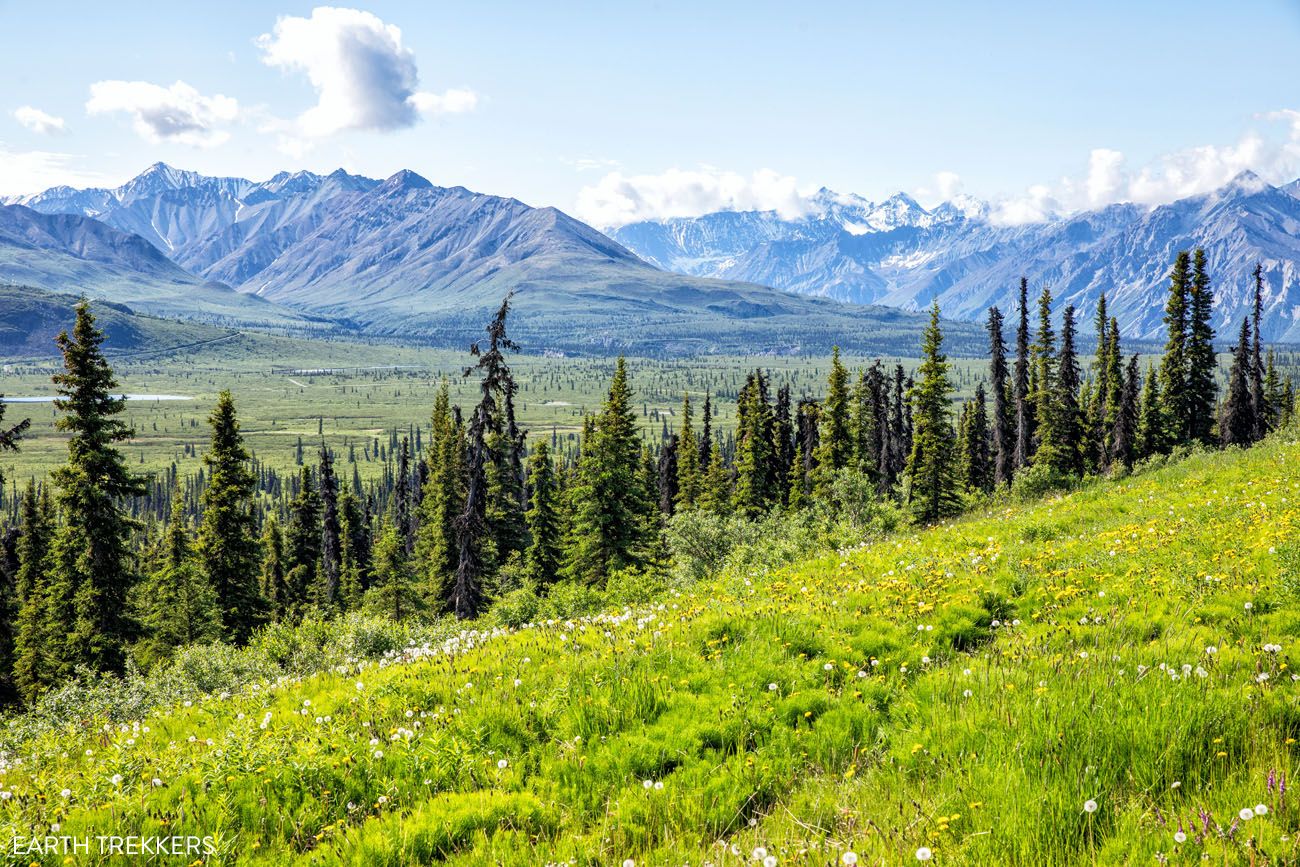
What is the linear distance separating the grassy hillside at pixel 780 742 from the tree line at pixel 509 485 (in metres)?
24.5

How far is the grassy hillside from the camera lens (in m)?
4.93

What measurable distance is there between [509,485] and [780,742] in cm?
5392

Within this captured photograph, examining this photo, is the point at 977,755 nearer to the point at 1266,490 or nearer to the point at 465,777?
the point at 465,777

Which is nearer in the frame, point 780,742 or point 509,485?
point 780,742

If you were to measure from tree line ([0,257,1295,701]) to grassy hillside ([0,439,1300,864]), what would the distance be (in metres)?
24.5

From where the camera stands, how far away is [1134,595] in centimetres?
937

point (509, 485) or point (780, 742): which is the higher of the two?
point (780, 742)

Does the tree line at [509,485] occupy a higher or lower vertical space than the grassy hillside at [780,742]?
lower

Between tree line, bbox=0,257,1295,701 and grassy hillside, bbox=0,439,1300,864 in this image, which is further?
tree line, bbox=0,257,1295,701

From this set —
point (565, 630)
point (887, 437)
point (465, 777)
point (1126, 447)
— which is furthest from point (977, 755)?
point (1126, 447)

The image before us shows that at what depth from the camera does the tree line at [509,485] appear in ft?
111

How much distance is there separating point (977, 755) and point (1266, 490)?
1484 cm

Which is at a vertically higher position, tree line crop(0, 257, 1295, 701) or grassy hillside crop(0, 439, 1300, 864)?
grassy hillside crop(0, 439, 1300, 864)

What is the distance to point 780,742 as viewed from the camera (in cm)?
653
